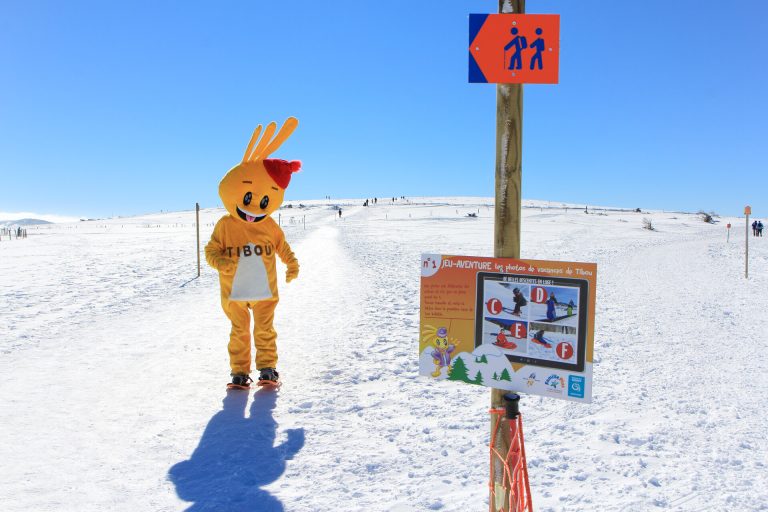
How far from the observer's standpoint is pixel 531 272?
236 cm

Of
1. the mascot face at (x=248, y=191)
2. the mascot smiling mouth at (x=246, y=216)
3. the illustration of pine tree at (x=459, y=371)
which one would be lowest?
the illustration of pine tree at (x=459, y=371)

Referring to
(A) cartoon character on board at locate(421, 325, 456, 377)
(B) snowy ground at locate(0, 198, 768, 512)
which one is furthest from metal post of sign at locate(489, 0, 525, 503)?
(B) snowy ground at locate(0, 198, 768, 512)

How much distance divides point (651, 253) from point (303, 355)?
64.9 ft

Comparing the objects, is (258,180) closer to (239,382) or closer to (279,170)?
(279,170)

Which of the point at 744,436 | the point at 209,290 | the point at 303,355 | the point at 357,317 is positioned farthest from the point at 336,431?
the point at 209,290

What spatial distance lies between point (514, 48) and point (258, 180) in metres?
3.28

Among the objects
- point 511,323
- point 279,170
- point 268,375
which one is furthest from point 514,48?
point 268,375

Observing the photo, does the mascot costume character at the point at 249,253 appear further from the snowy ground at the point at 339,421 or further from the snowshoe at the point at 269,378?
the snowy ground at the point at 339,421

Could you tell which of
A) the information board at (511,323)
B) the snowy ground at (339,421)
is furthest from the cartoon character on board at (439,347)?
the snowy ground at (339,421)

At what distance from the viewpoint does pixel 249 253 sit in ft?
16.3

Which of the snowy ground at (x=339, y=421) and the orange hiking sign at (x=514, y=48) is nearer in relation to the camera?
the orange hiking sign at (x=514, y=48)

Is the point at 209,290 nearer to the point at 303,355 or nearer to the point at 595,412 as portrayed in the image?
the point at 303,355

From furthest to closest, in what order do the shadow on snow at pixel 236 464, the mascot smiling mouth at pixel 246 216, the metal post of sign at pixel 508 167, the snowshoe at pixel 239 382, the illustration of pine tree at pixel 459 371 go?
the mascot smiling mouth at pixel 246 216, the snowshoe at pixel 239 382, the shadow on snow at pixel 236 464, the illustration of pine tree at pixel 459 371, the metal post of sign at pixel 508 167

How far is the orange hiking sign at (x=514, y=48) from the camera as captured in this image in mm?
2305
